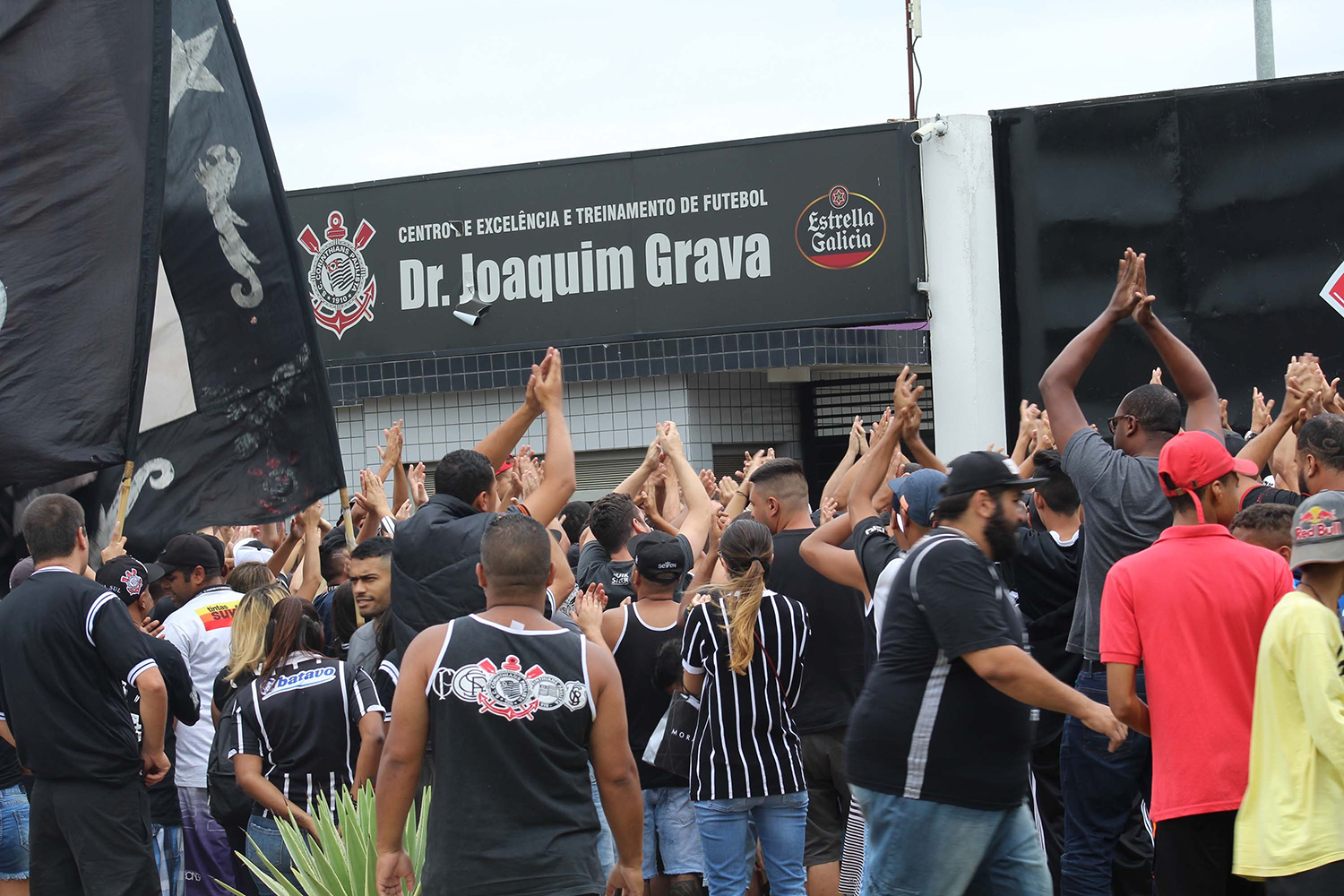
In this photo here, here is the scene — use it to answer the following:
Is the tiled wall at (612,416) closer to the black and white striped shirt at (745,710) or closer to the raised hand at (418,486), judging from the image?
the raised hand at (418,486)

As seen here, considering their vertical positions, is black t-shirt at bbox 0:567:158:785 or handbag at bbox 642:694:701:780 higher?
black t-shirt at bbox 0:567:158:785

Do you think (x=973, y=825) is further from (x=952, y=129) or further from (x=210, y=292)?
(x=952, y=129)

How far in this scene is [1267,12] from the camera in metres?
17.1

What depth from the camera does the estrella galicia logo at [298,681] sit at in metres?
6.11

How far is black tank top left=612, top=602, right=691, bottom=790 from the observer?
689 cm

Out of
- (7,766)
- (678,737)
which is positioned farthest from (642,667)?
(7,766)

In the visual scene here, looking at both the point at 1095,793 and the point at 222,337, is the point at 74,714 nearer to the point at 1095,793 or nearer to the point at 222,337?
the point at 222,337

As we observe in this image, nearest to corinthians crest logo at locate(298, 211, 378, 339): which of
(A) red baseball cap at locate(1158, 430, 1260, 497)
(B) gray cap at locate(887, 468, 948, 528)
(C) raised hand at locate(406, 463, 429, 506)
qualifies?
(C) raised hand at locate(406, 463, 429, 506)

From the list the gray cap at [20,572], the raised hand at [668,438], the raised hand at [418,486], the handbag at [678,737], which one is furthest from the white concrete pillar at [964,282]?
the gray cap at [20,572]

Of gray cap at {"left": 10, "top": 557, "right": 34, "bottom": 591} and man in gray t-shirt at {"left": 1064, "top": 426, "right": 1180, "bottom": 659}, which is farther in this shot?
gray cap at {"left": 10, "top": 557, "right": 34, "bottom": 591}

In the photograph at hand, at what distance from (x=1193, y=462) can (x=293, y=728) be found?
12.2ft

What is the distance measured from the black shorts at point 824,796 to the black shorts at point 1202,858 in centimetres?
233

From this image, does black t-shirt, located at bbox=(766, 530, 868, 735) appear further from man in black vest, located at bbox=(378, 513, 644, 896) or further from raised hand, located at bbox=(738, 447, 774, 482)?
man in black vest, located at bbox=(378, 513, 644, 896)

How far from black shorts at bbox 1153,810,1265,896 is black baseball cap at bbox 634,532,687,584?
105 inches
